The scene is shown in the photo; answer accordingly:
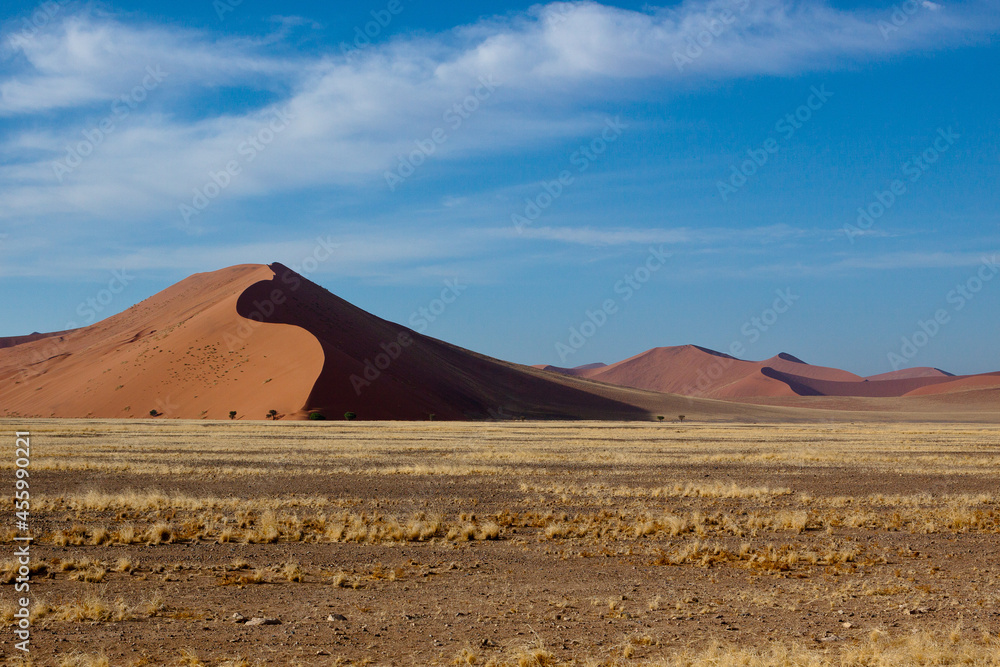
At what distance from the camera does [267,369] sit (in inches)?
3169

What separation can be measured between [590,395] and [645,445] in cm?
8472

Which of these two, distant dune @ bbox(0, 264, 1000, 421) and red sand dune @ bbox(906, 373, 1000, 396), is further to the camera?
red sand dune @ bbox(906, 373, 1000, 396)

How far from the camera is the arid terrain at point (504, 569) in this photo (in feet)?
25.7

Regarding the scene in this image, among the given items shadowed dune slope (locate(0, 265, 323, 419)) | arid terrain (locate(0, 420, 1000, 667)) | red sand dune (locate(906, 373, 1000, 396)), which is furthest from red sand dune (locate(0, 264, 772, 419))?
red sand dune (locate(906, 373, 1000, 396))

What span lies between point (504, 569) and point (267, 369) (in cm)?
7292

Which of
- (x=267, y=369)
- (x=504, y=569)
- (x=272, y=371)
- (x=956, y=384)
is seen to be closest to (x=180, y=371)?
(x=267, y=369)

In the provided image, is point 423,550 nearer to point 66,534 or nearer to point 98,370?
point 66,534

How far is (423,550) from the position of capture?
42.2 ft

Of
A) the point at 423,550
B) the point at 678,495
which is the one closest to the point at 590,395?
the point at 678,495

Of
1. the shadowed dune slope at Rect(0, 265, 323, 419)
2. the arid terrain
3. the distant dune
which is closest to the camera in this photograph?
the arid terrain

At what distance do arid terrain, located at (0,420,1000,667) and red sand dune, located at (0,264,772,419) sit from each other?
5260 centimetres

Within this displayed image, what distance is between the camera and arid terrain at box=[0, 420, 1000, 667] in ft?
25.7

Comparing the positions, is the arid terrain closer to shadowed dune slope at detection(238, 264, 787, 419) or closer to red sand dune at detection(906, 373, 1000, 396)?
shadowed dune slope at detection(238, 264, 787, 419)

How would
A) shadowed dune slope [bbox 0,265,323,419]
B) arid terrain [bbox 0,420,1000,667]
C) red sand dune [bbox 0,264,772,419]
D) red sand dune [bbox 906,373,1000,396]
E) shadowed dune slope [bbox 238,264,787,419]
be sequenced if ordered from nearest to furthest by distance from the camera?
1. arid terrain [bbox 0,420,1000,667]
2. shadowed dune slope [bbox 0,265,323,419]
3. red sand dune [bbox 0,264,772,419]
4. shadowed dune slope [bbox 238,264,787,419]
5. red sand dune [bbox 906,373,1000,396]
